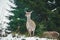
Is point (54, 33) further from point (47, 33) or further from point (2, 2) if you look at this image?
point (2, 2)

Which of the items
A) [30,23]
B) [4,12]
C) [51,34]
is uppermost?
[4,12]

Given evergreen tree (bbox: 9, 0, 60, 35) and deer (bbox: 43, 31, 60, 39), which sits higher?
evergreen tree (bbox: 9, 0, 60, 35)

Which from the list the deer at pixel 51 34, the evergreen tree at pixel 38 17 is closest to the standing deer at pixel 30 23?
the evergreen tree at pixel 38 17

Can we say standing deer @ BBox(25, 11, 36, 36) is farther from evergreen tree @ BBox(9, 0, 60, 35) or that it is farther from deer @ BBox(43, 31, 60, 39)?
deer @ BBox(43, 31, 60, 39)

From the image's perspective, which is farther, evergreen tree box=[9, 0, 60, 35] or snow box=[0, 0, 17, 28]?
snow box=[0, 0, 17, 28]

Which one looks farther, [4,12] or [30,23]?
[4,12]

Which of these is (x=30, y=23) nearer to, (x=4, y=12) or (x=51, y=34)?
(x=51, y=34)

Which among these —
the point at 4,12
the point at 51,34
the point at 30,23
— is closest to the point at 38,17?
the point at 30,23

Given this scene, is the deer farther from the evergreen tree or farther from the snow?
the snow

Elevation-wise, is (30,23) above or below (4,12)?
below

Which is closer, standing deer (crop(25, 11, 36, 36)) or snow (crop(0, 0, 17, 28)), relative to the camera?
standing deer (crop(25, 11, 36, 36))

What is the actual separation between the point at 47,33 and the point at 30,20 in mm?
259

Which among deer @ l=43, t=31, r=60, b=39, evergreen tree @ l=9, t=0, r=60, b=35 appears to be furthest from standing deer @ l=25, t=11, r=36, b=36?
deer @ l=43, t=31, r=60, b=39

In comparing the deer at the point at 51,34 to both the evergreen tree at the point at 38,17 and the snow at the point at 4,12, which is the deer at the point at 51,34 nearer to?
the evergreen tree at the point at 38,17
